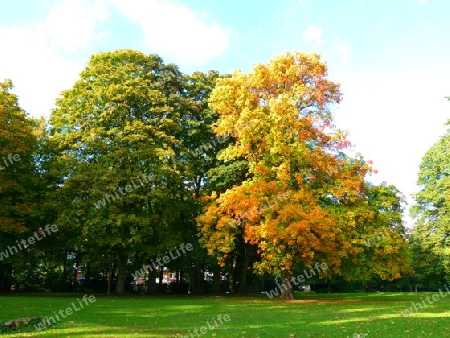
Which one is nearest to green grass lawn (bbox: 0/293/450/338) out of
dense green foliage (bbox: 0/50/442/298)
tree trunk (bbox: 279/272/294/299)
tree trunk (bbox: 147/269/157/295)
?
dense green foliage (bbox: 0/50/442/298)

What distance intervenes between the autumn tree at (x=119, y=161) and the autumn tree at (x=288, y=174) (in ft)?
14.5

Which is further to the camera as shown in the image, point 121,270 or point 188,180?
point 188,180

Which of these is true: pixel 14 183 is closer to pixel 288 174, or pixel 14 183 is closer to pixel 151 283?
pixel 151 283

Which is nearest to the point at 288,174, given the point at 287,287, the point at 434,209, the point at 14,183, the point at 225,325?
the point at 287,287

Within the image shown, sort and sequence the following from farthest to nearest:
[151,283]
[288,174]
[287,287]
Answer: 1. [151,283]
2. [287,287]
3. [288,174]

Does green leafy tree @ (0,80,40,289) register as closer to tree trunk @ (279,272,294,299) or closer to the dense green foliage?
the dense green foliage

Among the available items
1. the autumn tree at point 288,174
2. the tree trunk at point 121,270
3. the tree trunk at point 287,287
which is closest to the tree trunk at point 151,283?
the tree trunk at point 121,270

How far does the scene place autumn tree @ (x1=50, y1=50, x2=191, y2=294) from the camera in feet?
102

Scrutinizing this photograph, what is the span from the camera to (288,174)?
29.9 m

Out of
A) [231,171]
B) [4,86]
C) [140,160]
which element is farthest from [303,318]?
[4,86]

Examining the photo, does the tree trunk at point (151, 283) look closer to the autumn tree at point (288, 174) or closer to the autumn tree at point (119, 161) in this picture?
the autumn tree at point (119, 161)

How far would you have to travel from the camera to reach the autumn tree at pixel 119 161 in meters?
31.2

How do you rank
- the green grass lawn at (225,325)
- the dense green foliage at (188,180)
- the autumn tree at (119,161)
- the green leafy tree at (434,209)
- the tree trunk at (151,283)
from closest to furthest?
the green grass lawn at (225,325) < the dense green foliage at (188,180) < the autumn tree at (119,161) < the tree trunk at (151,283) < the green leafy tree at (434,209)

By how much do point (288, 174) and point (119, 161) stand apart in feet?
44.9
